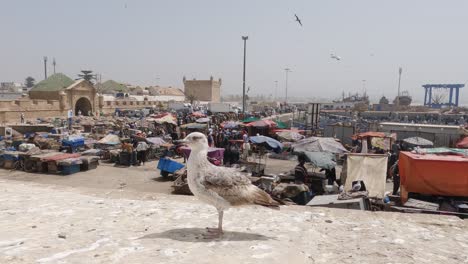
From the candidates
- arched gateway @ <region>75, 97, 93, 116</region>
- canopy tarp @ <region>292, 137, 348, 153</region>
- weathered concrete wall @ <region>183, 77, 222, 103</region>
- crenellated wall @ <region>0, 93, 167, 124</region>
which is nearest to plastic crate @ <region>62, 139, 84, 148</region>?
canopy tarp @ <region>292, 137, 348, 153</region>

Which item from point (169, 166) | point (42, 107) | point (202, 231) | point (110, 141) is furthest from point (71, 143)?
point (42, 107)

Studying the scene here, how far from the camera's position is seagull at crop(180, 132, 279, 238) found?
439 centimetres

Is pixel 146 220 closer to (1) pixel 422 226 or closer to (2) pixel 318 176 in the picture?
(1) pixel 422 226

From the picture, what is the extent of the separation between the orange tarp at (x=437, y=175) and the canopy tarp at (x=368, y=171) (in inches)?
73.5

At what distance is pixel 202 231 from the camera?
4.80 meters

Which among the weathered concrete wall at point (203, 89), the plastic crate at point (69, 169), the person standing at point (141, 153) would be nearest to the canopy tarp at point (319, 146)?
the person standing at point (141, 153)

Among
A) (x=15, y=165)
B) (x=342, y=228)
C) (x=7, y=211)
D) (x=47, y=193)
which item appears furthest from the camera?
(x=15, y=165)

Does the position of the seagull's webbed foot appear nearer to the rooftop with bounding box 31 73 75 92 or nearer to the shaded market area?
the shaded market area

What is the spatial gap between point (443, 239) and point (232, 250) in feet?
9.69

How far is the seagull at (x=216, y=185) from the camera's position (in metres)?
4.39

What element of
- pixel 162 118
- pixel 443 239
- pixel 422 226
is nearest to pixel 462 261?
pixel 443 239

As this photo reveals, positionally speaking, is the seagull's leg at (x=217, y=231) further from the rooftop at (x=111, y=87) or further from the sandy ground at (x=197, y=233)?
the rooftop at (x=111, y=87)

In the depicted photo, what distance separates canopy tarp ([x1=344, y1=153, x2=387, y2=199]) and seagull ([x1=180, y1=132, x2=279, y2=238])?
6.91 m

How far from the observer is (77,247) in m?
4.11
